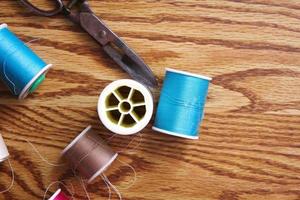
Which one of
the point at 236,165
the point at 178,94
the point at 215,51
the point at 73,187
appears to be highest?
the point at 215,51

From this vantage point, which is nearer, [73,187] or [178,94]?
[178,94]

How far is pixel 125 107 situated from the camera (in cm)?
130

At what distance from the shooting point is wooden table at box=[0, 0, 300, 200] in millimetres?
1334

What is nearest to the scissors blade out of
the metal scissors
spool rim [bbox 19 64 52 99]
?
the metal scissors

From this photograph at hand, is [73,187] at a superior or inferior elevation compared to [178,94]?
inferior

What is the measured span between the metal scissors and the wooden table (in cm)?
3

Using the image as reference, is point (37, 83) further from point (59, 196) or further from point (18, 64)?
point (59, 196)

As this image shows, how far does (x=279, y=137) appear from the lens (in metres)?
1.34

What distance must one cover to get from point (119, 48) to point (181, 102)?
191mm

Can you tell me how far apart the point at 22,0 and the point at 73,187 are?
1.42 ft

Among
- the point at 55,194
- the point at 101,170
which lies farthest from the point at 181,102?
the point at 55,194

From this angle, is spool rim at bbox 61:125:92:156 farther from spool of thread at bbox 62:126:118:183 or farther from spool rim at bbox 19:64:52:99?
spool rim at bbox 19:64:52:99

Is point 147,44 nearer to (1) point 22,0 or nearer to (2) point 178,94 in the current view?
(2) point 178,94

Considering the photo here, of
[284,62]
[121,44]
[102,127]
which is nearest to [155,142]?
Answer: [102,127]
